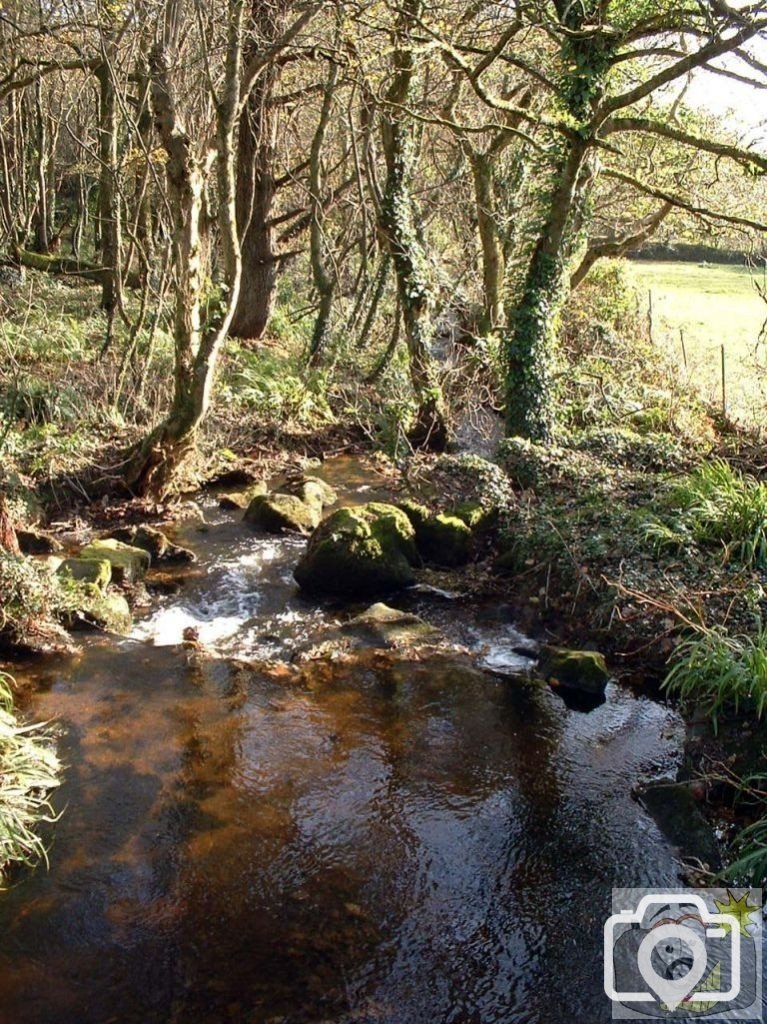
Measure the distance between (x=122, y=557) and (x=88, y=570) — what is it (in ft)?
2.25

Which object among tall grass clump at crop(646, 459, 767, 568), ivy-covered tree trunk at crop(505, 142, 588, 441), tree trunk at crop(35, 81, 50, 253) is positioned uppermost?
tree trunk at crop(35, 81, 50, 253)

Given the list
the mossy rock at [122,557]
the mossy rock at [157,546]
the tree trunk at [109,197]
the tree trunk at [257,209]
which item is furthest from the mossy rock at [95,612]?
the tree trunk at [257,209]

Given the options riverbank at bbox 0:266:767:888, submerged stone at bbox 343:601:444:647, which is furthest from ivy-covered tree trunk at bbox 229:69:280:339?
submerged stone at bbox 343:601:444:647

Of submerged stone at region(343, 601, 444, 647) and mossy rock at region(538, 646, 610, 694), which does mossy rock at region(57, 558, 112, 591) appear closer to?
submerged stone at region(343, 601, 444, 647)

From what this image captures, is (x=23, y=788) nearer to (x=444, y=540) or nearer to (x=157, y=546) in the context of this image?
(x=157, y=546)

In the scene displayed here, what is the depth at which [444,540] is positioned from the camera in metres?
11.6

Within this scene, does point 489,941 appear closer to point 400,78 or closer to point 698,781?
point 698,781

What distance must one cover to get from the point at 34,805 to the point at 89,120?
1974 centimetres

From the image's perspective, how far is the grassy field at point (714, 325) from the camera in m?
16.7

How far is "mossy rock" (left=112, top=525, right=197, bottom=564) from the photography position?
11.3 meters

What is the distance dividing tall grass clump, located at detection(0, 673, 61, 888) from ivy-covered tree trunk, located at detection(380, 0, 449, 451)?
10.0 meters

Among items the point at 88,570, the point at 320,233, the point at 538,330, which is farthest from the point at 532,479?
the point at 320,233

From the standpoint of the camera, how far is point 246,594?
1059 cm


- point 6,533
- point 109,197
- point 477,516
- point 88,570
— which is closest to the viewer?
point 6,533
